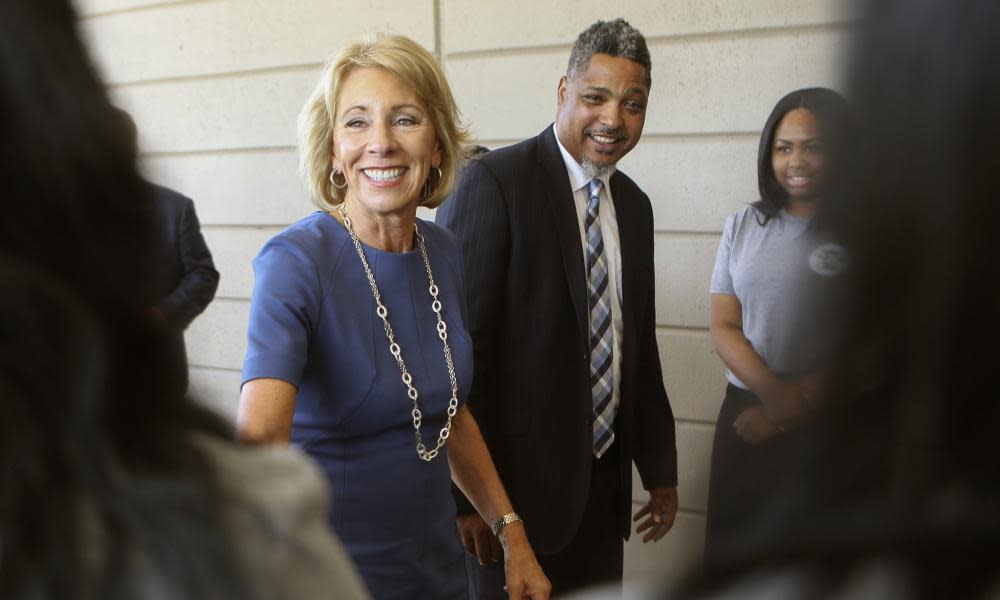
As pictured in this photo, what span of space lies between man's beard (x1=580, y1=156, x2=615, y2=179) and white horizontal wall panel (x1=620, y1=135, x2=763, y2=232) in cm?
85

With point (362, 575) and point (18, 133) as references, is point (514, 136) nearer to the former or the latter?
point (362, 575)

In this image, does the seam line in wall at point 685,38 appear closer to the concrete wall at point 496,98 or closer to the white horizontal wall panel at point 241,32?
the concrete wall at point 496,98

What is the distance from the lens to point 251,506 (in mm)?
505

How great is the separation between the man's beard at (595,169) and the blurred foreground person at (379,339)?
633 millimetres

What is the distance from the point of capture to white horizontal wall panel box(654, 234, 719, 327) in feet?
11.7

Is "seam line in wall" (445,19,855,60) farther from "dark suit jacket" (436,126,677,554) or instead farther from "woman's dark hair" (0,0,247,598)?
"woman's dark hair" (0,0,247,598)

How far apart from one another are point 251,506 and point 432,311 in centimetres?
145

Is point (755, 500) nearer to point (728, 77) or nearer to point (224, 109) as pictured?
point (728, 77)

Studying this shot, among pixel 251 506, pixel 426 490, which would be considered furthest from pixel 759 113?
pixel 251 506

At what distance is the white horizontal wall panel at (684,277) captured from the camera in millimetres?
3562

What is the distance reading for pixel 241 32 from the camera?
4.34 m

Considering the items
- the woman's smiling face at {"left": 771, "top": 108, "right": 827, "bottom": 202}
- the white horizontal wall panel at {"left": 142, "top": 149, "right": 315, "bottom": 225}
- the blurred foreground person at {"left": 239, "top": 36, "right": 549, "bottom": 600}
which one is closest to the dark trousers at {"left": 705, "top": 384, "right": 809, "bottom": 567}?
the blurred foreground person at {"left": 239, "top": 36, "right": 549, "bottom": 600}

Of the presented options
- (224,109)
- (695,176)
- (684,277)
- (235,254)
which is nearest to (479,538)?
(684,277)

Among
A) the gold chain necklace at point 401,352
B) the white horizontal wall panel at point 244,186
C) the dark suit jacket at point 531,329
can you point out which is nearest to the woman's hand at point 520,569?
the gold chain necklace at point 401,352
